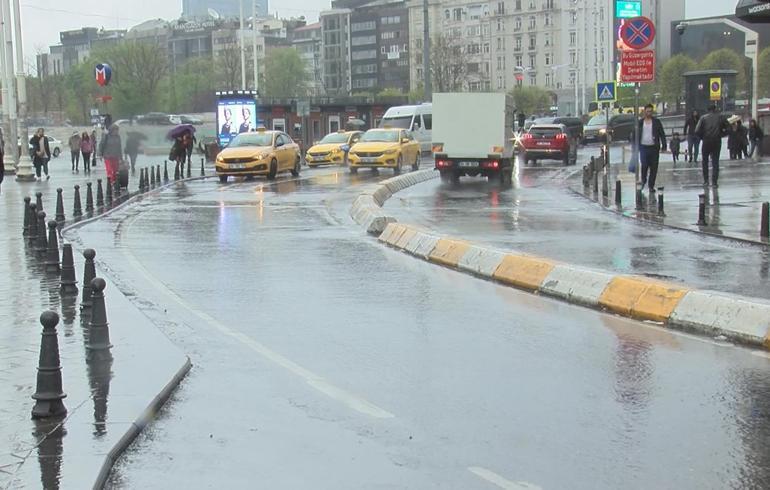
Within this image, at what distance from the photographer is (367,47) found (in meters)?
187

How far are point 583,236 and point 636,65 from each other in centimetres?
676

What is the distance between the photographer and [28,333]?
31.7 ft

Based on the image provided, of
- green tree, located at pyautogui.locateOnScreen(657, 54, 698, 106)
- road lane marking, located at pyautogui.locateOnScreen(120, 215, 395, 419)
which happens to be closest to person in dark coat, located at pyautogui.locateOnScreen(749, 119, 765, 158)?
road lane marking, located at pyautogui.locateOnScreen(120, 215, 395, 419)

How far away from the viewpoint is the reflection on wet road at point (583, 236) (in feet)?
42.0

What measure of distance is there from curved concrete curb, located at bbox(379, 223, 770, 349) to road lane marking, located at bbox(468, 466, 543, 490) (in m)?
4.23

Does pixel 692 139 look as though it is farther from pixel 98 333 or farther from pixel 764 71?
pixel 764 71

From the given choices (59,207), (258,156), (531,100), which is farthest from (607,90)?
(531,100)

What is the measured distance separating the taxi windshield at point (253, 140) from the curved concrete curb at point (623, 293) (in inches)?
866

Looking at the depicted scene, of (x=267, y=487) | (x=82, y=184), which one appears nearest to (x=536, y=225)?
(x=267, y=487)

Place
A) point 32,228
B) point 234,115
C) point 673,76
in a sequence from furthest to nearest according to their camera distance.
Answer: point 673,76, point 234,115, point 32,228

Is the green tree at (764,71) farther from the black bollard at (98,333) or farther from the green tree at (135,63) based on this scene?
the black bollard at (98,333)

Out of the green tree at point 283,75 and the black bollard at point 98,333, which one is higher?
the green tree at point 283,75

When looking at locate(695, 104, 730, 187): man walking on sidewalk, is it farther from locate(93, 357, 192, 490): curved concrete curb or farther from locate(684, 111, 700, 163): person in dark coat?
locate(93, 357, 192, 490): curved concrete curb

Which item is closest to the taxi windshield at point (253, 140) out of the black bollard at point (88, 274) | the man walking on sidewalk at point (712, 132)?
the man walking on sidewalk at point (712, 132)
